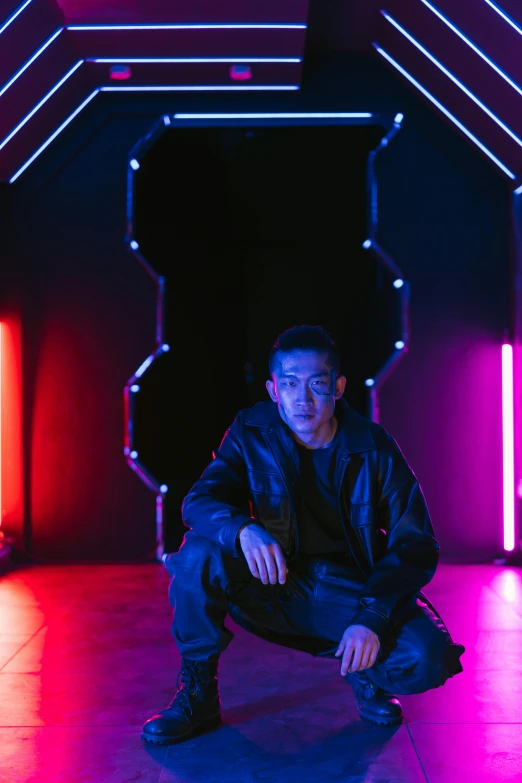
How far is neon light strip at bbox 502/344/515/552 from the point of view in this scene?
4.74 m

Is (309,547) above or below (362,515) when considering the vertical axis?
below

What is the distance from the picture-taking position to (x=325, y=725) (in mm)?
2322

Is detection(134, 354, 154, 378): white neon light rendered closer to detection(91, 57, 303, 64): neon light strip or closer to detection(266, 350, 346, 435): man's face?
detection(91, 57, 303, 64): neon light strip

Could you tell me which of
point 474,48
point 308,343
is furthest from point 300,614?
point 474,48

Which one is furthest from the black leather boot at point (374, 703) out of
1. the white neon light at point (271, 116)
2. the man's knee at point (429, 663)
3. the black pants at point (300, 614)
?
the white neon light at point (271, 116)

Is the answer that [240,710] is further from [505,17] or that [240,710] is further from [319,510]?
[505,17]

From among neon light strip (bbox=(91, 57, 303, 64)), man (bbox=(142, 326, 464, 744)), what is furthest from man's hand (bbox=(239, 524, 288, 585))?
neon light strip (bbox=(91, 57, 303, 64))

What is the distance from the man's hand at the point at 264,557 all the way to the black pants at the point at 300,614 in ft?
0.55

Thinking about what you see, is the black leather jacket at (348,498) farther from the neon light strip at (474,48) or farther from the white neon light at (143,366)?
the white neon light at (143,366)

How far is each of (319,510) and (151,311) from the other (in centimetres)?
275

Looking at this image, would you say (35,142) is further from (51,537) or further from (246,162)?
(51,537)

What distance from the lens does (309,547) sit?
2377mm

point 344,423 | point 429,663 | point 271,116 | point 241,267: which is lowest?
point 429,663

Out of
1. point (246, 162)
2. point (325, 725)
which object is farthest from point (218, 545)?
point (246, 162)
